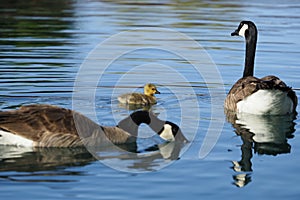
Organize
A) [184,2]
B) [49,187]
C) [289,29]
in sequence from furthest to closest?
[184,2]
[289,29]
[49,187]

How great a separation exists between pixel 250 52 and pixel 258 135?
369cm

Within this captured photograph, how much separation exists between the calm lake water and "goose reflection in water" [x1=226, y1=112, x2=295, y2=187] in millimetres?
16

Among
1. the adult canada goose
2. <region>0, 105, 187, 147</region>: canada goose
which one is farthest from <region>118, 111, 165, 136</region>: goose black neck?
the adult canada goose

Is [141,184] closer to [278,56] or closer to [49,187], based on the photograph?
[49,187]

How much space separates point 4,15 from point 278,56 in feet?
39.1

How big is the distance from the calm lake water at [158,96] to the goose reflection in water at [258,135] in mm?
16

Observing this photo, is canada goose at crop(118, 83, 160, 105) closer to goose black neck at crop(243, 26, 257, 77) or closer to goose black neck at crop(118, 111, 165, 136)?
goose black neck at crop(243, 26, 257, 77)

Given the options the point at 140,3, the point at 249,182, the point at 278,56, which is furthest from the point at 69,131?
the point at 140,3

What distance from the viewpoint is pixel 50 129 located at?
29.9 ft

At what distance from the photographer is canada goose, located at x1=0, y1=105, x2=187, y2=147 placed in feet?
29.7

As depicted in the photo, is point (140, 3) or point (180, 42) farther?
point (140, 3)

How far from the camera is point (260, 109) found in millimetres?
11336

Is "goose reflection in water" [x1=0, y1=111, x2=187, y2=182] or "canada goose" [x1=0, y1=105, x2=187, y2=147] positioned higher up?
"canada goose" [x1=0, y1=105, x2=187, y2=147]

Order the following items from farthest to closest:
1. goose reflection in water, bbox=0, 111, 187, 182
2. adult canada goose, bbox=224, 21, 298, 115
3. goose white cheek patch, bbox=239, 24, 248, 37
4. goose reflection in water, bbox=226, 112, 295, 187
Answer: goose white cheek patch, bbox=239, 24, 248, 37
adult canada goose, bbox=224, 21, 298, 115
goose reflection in water, bbox=226, 112, 295, 187
goose reflection in water, bbox=0, 111, 187, 182
